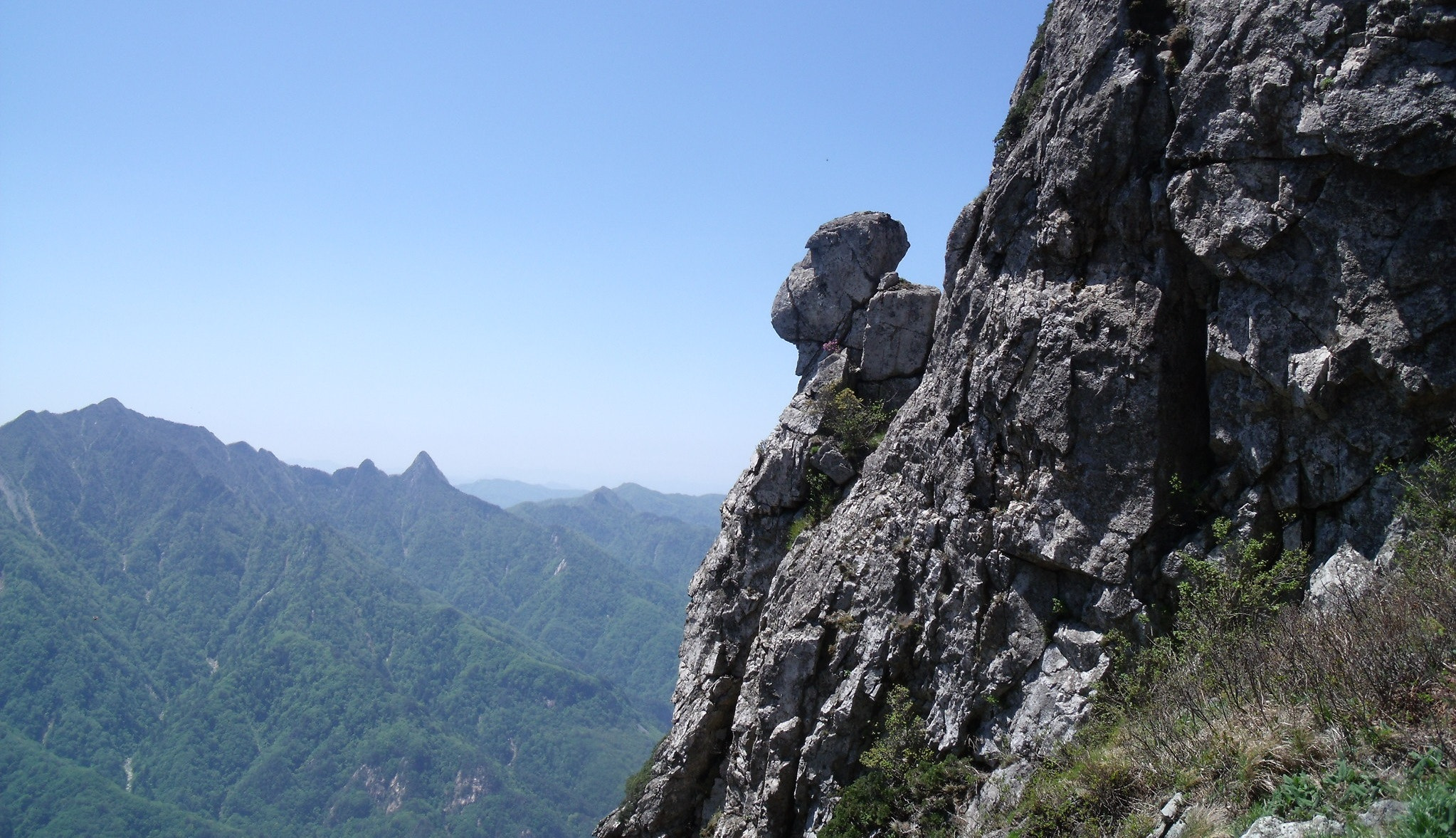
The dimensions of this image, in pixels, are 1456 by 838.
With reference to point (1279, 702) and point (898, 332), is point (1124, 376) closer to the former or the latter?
point (1279, 702)

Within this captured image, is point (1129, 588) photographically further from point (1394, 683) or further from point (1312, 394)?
point (1394, 683)

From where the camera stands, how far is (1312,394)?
45.4ft

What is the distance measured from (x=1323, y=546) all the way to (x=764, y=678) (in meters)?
15.7

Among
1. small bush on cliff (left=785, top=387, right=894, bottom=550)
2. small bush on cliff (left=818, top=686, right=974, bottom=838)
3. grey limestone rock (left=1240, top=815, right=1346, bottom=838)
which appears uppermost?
small bush on cliff (left=785, top=387, right=894, bottom=550)

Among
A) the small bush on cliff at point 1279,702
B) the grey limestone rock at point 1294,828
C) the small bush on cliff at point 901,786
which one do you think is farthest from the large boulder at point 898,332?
the grey limestone rock at point 1294,828

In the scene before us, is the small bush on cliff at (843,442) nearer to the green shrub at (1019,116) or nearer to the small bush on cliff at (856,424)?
the small bush on cliff at (856,424)

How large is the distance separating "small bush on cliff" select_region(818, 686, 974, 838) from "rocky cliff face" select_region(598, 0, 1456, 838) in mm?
569

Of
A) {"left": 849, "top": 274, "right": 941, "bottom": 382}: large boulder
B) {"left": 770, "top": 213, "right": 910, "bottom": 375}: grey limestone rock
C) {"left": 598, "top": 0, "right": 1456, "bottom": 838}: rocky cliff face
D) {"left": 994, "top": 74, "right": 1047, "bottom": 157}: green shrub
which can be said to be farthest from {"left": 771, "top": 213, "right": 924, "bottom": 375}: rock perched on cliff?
{"left": 994, "top": 74, "right": 1047, "bottom": 157}: green shrub

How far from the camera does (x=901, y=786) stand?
19.4 m

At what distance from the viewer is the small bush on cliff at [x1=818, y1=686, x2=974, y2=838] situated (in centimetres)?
1850

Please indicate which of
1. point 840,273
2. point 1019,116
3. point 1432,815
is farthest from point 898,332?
point 1432,815

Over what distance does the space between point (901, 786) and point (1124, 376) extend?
38.2 ft

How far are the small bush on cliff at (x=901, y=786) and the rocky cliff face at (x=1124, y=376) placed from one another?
57 centimetres

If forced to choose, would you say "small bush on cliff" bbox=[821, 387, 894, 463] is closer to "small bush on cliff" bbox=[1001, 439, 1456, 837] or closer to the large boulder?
the large boulder
